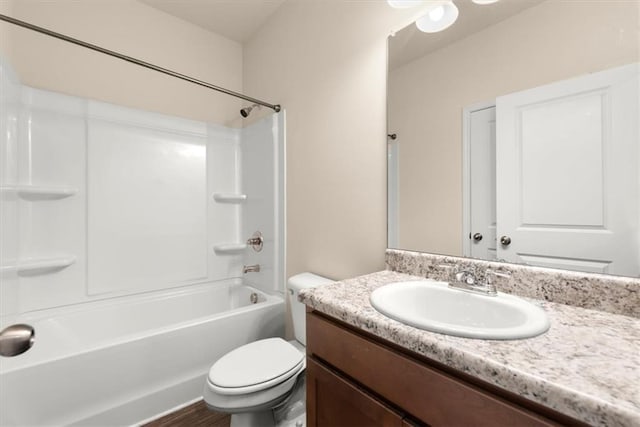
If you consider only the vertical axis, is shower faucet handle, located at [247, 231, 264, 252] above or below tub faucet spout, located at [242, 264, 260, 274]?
above

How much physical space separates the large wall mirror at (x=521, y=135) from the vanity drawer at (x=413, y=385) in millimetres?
575

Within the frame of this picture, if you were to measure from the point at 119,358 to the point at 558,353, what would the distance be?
1.68 meters

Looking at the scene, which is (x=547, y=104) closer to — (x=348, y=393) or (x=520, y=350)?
(x=520, y=350)

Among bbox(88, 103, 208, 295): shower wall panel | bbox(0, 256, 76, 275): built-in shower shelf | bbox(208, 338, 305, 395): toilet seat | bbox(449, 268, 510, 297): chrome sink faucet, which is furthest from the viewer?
bbox(88, 103, 208, 295): shower wall panel

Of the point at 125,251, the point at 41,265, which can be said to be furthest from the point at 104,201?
the point at 41,265

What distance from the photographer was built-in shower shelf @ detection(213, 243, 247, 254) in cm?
228

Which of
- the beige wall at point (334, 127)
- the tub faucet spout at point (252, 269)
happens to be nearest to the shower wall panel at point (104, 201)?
the tub faucet spout at point (252, 269)

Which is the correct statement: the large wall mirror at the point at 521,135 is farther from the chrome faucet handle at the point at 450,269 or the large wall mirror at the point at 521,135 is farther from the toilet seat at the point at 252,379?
the toilet seat at the point at 252,379

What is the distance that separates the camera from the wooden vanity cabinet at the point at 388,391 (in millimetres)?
507

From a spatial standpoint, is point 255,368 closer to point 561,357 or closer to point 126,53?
point 561,357

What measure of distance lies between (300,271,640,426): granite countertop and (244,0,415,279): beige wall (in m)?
0.69

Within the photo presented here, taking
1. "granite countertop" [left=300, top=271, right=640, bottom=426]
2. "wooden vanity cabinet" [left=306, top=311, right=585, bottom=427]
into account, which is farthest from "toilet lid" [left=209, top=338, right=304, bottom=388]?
"granite countertop" [left=300, top=271, right=640, bottom=426]

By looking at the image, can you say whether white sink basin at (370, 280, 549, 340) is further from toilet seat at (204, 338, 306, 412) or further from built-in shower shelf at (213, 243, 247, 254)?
built-in shower shelf at (213, 243, 247, 254)

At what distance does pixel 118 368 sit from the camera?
51.9 inches
